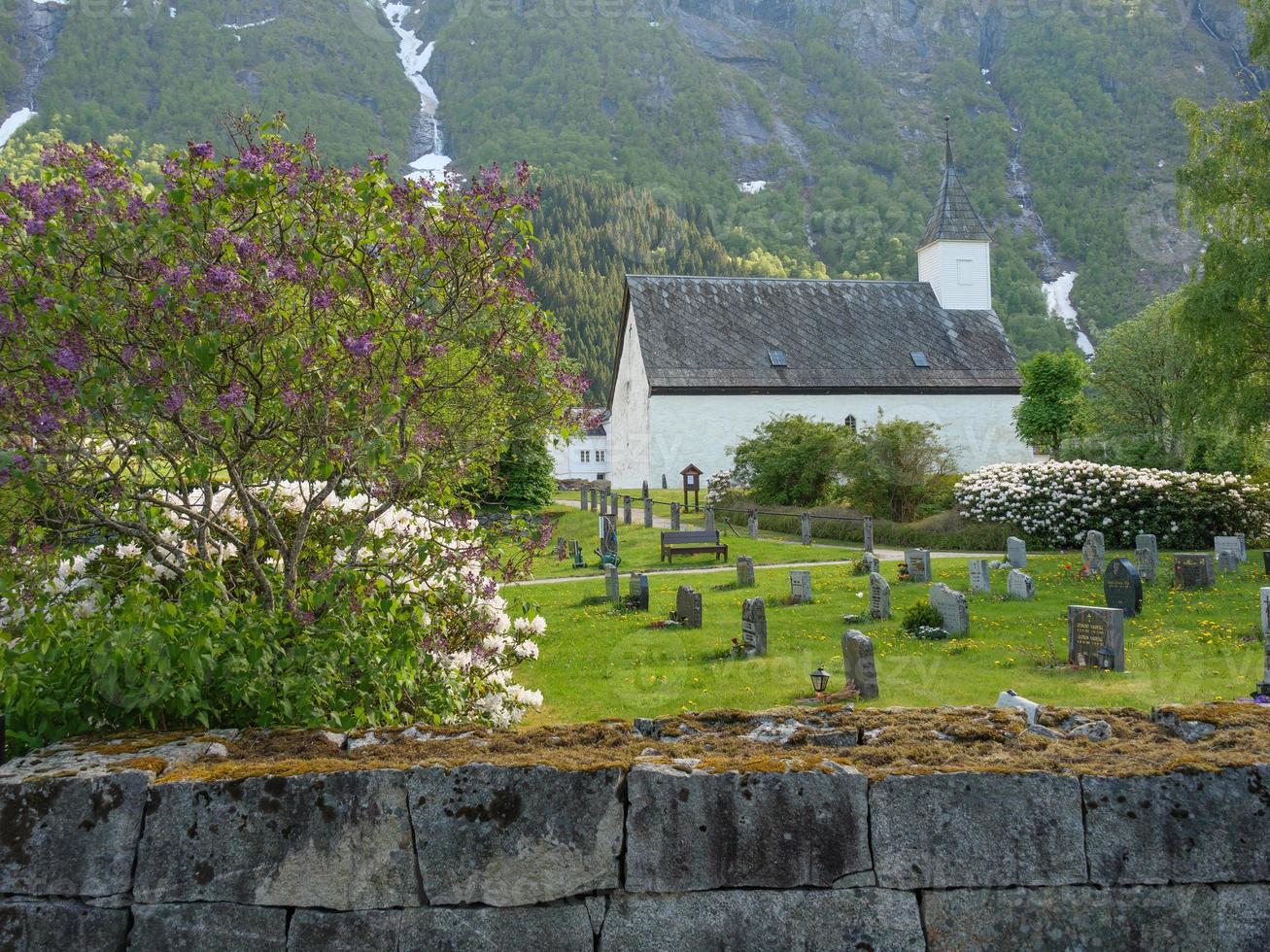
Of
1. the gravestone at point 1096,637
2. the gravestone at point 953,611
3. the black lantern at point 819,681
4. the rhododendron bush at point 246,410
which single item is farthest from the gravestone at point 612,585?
the rhododendron bush at point 246,410

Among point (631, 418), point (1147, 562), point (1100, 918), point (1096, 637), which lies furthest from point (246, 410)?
point (631, 418)

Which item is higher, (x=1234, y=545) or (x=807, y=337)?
(x=807, y=337)

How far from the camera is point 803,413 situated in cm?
4269

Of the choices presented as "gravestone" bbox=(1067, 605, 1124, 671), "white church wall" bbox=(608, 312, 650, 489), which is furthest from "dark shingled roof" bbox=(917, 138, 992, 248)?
"gravestone" bbox=(1067, 605, 1124, 671)

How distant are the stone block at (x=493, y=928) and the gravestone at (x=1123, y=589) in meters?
11.6

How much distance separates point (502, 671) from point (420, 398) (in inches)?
109

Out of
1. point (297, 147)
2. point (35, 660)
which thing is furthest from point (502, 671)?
point (297, 147)

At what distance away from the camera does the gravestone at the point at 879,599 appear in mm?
13320

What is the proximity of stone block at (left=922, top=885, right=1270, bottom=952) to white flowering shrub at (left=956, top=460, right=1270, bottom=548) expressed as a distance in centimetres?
1972

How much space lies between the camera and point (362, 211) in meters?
5.11

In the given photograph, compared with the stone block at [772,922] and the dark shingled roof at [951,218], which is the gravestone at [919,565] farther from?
the dark shingled roof at [951,218]

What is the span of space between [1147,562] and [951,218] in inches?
1435

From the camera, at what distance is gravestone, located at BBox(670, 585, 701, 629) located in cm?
1316

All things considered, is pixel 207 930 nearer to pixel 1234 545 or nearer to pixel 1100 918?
pixel 1100 918
